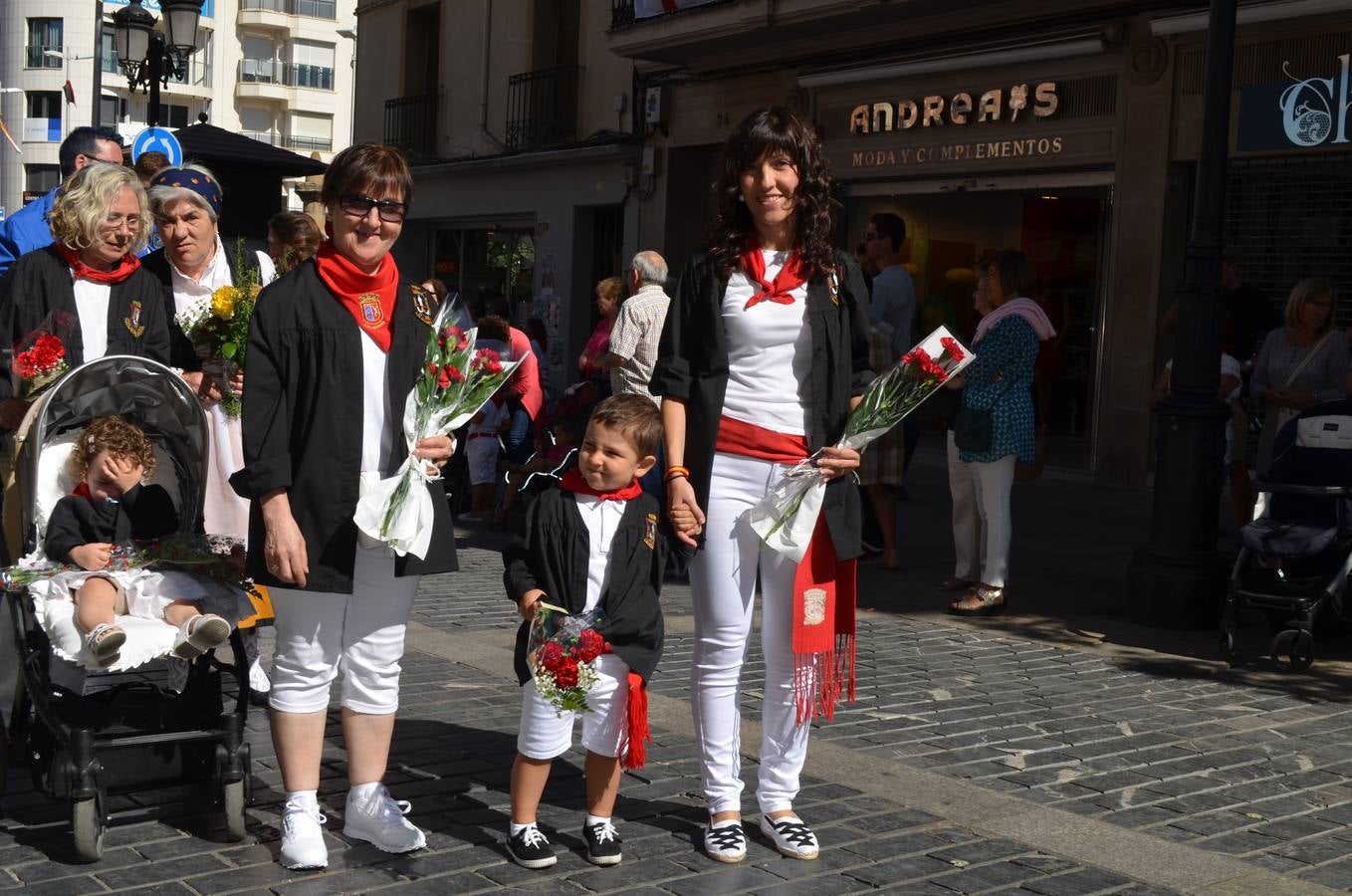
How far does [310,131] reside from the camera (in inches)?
2975

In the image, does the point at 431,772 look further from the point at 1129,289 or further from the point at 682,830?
the point at 1129,289

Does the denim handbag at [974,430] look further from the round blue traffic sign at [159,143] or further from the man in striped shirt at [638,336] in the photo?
the round blue traffic sign at [159,143]

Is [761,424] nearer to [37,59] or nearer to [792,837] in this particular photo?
[792,837]

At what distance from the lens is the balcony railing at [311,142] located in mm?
75250

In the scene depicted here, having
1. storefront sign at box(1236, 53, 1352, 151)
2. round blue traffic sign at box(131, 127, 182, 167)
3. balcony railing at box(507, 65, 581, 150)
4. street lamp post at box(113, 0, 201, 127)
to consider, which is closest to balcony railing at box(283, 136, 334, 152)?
balcony railing at box(507, 65, 581, 150)

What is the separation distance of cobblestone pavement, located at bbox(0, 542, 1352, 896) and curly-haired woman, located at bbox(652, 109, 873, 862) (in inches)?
12.8

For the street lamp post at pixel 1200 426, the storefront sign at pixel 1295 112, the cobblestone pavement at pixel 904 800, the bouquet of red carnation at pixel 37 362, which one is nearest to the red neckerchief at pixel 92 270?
the bouquet of red carnation at pixel 37 362

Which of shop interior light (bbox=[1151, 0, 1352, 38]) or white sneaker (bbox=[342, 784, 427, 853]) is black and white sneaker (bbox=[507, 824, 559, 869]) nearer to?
white sneaker (bbox=[342, 784, 427, 853])

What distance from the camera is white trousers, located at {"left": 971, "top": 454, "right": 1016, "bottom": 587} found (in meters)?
8.84

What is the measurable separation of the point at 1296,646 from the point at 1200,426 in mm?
1432

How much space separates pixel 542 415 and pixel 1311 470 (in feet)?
19.1

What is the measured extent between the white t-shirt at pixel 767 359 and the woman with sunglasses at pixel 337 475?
0.85m

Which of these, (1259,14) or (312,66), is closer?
(1259,14)

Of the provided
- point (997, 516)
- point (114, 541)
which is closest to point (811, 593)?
point (114, 541)
